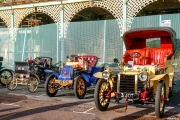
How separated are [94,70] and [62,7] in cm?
785

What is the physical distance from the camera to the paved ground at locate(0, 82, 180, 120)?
630 centimetres

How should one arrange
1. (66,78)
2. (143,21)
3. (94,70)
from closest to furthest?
(66,78)
(94,70)
(143,21)

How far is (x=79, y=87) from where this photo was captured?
8.66 meters

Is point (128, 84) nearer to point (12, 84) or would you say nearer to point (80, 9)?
point (12, 84)

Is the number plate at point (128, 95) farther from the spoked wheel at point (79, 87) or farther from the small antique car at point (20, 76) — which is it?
the small antique car at point (20, 76)

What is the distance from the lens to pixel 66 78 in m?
8.91

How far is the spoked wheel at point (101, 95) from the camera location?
21.5ft

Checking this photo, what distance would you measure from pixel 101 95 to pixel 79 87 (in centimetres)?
198

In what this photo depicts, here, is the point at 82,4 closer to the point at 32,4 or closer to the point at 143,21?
the point at 32,4

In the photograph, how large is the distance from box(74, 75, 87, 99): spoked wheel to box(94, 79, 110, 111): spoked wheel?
65.7 inches

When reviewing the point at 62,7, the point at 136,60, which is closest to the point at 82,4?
the point at 62,7

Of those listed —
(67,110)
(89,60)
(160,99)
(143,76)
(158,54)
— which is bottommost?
(67,110)

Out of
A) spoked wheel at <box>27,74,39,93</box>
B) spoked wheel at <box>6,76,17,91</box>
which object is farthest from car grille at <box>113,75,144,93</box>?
spoked wheel at <box>6,76,17,91</box>

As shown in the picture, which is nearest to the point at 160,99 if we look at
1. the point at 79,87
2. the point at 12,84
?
the point at 79,87
